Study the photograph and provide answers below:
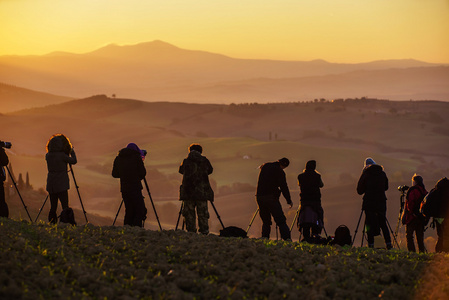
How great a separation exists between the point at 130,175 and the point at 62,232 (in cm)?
320

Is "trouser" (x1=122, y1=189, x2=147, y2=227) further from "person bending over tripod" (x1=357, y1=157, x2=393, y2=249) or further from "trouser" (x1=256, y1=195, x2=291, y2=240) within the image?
"person bending over tripod" (x1=357, y1=157, x2=393, y2=249)

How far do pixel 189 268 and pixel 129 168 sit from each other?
4929 millimetres

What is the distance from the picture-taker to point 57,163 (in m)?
14.8

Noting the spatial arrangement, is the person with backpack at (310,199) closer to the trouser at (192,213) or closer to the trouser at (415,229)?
the trouser at (415,229)

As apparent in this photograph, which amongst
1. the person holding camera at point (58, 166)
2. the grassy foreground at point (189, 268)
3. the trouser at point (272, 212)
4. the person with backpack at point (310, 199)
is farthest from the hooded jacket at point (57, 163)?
the person with backpack at point (310, 199)

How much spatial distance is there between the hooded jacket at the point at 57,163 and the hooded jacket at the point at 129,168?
0.95m

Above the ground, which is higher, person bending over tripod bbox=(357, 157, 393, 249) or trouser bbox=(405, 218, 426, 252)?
person bending over tripod bbox=(357, 157, 393, 249)

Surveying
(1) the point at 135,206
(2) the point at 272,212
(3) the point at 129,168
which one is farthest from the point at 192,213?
(2) the point at 272,212

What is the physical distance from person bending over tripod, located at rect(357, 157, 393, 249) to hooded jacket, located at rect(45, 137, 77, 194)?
21.0ft

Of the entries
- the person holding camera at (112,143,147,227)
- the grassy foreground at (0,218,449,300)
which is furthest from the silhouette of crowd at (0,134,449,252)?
the grassy foreground at (0,218,449,300)

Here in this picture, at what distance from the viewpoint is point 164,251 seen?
37.4ft

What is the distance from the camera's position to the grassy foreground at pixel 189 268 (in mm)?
9352

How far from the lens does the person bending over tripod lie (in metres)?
15.6

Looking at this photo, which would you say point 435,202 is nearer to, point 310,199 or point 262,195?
point 310,199
